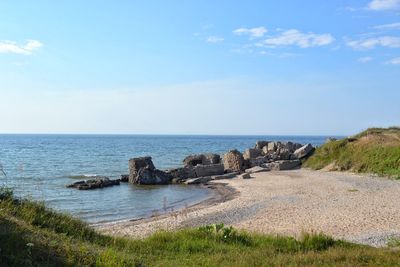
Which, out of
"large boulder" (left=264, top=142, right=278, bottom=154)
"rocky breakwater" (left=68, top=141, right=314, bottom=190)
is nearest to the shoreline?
"rocky breakwater" (left=68, top=141, right=314, bottom=190)

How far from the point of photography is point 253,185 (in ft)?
116

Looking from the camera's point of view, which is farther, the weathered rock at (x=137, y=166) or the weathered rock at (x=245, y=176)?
the weathered rock at (x=137, y=166)

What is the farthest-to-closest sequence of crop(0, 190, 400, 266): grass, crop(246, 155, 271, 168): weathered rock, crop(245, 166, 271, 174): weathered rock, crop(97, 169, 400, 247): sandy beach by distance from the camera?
1. crop(246, 155, 271, 168): weathered rock
2. crop(245, 166, 271, 174): weathered rock
3. crop(97, 169, 400, 247): sandy beach
4. crop(0, 190, 400, 266): grass

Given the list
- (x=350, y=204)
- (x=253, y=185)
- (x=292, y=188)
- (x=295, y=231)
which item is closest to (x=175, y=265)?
(x=295, y=231)

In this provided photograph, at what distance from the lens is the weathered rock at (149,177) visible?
40.1m

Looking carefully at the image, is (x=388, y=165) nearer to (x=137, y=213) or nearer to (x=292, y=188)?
(x=292, y=188)

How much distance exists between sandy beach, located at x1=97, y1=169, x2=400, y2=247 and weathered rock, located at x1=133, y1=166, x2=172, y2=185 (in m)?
6.30

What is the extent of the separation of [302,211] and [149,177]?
66.3 feet

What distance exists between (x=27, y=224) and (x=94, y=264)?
7.41 ft

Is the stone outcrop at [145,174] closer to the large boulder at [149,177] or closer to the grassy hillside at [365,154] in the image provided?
the large boulder at [149,177]

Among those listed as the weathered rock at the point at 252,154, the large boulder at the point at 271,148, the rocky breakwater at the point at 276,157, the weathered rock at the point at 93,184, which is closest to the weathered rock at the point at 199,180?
the rocky breakwater at the point at 276,157

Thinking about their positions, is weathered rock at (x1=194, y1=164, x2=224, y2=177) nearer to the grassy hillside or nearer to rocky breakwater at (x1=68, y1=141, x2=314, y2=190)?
rocky breakwater at (x1=68, y1=141, x2=314, y2=190)

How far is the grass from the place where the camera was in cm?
794

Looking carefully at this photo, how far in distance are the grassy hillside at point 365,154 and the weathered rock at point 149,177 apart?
14.3m
